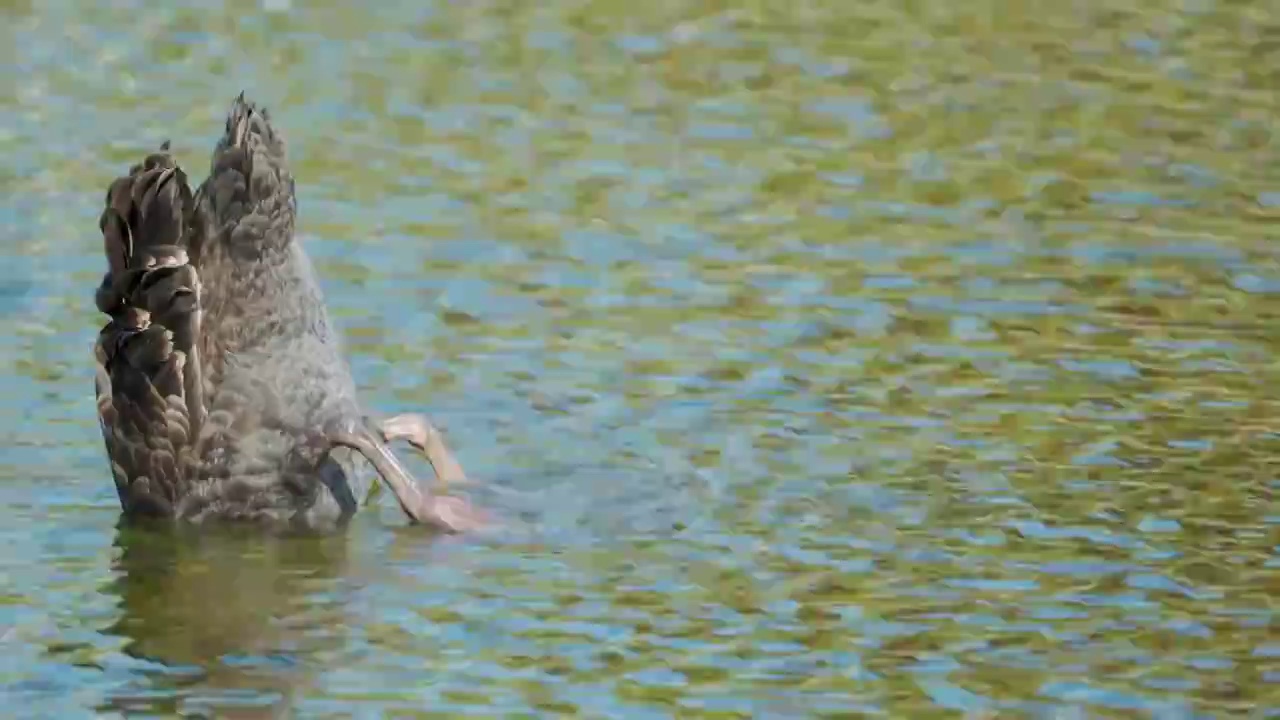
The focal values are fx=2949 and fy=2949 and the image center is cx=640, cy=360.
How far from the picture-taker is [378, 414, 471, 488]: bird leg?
11.3 m

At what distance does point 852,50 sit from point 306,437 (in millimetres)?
7561

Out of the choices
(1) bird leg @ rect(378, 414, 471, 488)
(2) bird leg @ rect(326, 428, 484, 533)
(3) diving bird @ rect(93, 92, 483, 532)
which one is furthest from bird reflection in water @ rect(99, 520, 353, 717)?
(1) bird leg @ rect(378, 414, 471, 488)

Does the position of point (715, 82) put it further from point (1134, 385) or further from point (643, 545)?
point (643, 545)

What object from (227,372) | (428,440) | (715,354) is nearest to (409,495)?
(428,440)

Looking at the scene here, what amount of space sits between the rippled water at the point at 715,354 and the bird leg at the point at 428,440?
0.71 ft

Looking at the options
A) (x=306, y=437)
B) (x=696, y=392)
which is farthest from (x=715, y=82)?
(x=306, y=437)

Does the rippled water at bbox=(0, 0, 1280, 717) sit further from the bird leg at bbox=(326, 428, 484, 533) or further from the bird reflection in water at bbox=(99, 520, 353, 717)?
the bird leg at bbox=(326, 428, 484, 533)

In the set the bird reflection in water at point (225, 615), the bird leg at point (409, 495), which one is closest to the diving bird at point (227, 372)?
the bird leg at point (409, 495)

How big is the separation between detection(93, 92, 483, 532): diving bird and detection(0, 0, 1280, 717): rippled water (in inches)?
8.9

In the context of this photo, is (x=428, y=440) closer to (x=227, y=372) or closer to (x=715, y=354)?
(x=227, y=372)

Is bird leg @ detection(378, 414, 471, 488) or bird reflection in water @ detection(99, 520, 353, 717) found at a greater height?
bird leg @ detection(378, 414, 471, 488)

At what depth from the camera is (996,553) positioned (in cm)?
1052

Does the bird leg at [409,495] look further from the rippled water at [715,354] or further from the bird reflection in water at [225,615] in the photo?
the bird reflection in water at [225,615]

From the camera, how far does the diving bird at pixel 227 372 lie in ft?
37.0
